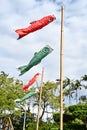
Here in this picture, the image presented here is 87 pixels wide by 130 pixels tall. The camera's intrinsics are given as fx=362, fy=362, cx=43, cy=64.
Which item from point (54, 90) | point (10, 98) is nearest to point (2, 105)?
point (10, 98)

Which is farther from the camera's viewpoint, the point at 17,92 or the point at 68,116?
the point at 17,92

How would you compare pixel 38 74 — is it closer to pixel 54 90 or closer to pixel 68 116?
pixel 68 116

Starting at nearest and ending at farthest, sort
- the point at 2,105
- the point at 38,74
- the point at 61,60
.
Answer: the point at 61,60 → the point at 38,74 → the point at 2,105

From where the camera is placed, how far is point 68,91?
78.6 metres

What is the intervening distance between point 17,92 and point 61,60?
41928 millimetres

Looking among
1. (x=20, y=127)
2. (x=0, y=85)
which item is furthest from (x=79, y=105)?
(x=20, y=127)

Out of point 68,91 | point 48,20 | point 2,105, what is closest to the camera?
point 48,20

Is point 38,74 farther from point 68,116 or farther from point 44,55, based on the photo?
point 68,116

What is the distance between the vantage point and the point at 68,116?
41.2m

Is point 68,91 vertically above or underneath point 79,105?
above

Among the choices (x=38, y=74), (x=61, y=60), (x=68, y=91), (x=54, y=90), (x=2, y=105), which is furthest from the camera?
(x=68, y=91)

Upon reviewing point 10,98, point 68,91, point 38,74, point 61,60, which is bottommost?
point 61,60

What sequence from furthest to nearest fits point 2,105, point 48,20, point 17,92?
1. point 17,92
2. point 2,105
3. point 48,20

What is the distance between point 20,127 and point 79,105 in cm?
2677
